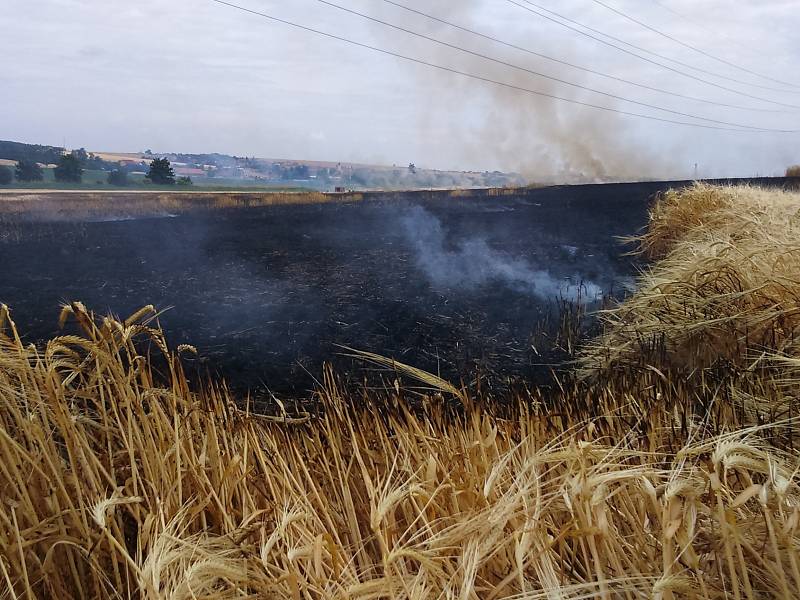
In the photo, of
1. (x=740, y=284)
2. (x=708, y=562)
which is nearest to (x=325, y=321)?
(x=740, y=284)

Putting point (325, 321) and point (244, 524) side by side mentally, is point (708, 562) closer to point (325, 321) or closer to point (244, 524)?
point (244, 524)

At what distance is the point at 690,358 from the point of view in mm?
3455

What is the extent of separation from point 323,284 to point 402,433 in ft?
14.8

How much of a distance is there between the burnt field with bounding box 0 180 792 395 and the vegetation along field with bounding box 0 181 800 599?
5 centimetres

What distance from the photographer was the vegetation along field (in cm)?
148

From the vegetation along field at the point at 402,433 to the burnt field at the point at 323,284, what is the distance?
0.17ft

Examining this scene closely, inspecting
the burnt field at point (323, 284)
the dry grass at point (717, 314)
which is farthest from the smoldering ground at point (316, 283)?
the dry grass at point (717, 314)

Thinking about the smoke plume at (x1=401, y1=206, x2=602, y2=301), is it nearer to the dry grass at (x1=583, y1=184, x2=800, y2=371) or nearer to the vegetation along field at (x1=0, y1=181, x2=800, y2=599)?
the vegetation along field at (x1=0, y1=181, x2=800, y2=599)

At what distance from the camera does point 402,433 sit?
220 centimetres

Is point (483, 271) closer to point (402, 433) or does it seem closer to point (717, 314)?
point (717, 314)

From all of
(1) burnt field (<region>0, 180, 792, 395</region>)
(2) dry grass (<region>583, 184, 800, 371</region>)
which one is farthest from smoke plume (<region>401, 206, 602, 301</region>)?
(2) dry grass (<region>583, 184, 800, 371</region>)

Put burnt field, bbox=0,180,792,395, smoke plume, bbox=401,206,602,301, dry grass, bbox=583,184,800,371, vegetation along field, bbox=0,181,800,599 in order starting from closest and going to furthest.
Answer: vegetation along field, bbox=0,181,800,599, dry grass, bbox=583,184,800,371, burnt field, bbox=0,180,792,395, smoke plume, bbox=401,206,602,301

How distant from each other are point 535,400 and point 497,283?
13.4 feet

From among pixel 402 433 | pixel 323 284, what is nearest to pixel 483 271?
pixel 323 284
